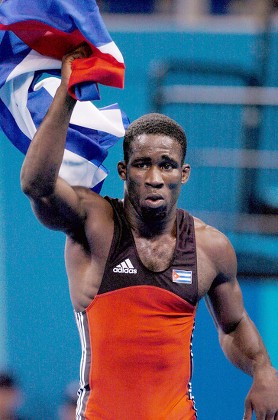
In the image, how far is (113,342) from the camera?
3.72m

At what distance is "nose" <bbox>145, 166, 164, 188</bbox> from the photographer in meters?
3.61

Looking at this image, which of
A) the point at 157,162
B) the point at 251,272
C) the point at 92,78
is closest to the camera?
the point at 92,78

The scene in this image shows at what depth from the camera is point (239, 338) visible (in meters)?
4.05

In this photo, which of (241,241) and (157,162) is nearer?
(157,162)

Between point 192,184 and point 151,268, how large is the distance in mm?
2713

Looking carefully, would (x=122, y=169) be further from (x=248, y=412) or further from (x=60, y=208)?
(x=248, y=412)

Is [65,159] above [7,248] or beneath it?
above

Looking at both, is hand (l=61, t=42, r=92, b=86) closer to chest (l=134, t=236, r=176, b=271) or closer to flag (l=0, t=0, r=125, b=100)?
flag (l=0, t=0, r=125, b=100)

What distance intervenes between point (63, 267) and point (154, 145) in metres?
2.96

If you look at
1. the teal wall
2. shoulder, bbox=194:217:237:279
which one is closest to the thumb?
shoulder, bbox=194:217:237:279

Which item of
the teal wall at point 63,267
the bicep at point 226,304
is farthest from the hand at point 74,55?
the teal wall at point 63,267

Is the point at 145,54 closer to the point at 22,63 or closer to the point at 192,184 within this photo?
the point at 192,184

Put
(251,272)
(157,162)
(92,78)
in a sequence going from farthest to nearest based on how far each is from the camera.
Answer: (251,272) → (157,162) → (92,78)

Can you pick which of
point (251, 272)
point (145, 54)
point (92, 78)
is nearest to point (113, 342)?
A: point (92, 78)
